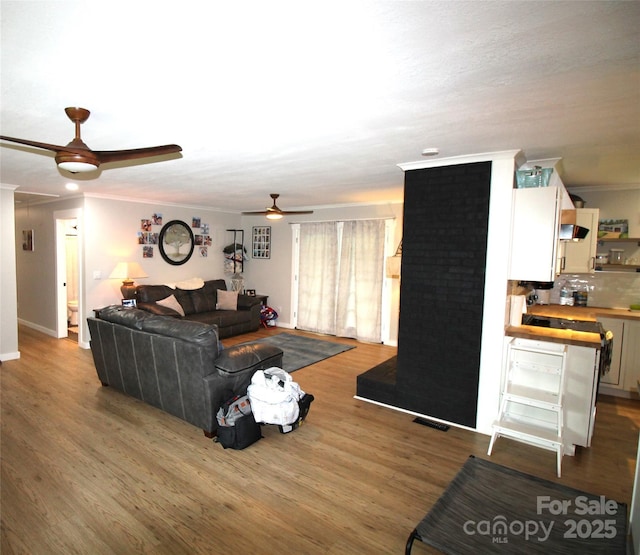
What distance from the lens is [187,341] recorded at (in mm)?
3035

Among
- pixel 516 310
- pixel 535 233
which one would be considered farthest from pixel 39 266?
pixel 535 233

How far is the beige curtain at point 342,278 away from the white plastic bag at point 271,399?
3.52 metres

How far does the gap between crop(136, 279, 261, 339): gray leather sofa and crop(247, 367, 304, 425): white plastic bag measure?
326cm

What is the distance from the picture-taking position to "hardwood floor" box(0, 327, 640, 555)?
2051mm

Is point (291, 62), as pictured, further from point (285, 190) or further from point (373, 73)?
point (285, 190)

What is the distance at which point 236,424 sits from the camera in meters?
2.90

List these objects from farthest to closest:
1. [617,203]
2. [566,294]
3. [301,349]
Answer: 1. [301,349]
2. [566,294]
3. [617,203]

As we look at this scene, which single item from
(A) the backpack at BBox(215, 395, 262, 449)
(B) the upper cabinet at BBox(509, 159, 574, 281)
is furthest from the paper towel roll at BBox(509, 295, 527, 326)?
(A) the backpack at BBox(215, 395, 262, 449)

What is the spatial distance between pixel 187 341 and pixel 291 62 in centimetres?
225

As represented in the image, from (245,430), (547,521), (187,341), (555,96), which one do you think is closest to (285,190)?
(187,341)

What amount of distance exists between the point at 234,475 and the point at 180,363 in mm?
1006

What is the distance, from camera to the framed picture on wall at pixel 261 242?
7.76 m

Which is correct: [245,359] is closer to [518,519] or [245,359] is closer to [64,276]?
[518,519]

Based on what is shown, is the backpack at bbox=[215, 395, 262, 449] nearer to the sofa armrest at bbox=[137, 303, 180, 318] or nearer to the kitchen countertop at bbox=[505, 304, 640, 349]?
the kitchen countertop at bbox=[505, 304, 640, 349]
